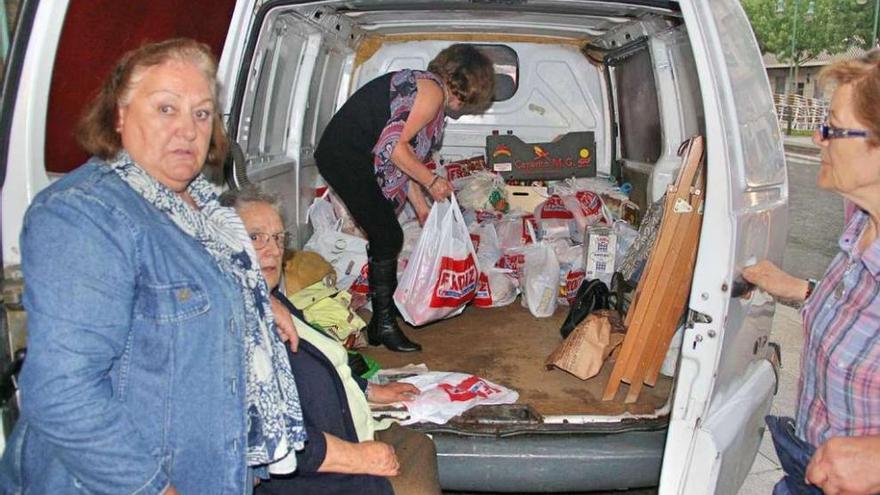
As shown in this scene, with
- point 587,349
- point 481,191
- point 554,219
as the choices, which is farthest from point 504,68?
point 587,349

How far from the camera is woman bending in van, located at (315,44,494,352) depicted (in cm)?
402

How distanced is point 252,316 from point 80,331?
0.41 metres

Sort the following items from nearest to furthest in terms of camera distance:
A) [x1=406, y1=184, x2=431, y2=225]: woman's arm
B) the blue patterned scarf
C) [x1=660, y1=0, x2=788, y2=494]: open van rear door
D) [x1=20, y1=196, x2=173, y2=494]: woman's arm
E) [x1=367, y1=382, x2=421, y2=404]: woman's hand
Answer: [x1=20, y1=196, x2=173, y2=494]: woman's arm
the blue patterned scarf
[x1=660, y1=0, x2=788, y2=494]: open van rear door
[x1=367, y1=382, x2=421, y2=404]: woman's hand
[x1=406, y1=184, x2=431, y2=225]: woman's arm

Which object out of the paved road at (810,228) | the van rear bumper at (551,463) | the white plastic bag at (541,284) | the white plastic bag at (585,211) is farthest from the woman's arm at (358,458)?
the paved road at (810,228)

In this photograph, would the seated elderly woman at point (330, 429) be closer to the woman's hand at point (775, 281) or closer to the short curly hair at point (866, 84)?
the woman's hand at point (775, 281)

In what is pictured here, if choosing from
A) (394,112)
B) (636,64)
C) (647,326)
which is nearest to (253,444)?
(647,326)

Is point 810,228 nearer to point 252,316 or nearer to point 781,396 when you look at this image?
point 781,396

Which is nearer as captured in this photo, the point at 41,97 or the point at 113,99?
the point at 113,99

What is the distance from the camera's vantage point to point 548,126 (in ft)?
20.1

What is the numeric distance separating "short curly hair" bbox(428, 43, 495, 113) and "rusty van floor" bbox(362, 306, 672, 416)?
1.38m

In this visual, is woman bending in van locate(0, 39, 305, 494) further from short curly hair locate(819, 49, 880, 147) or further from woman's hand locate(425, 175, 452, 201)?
woman's hand locate(425, 175, 452, 201)

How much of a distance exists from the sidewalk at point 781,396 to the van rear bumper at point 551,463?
634 mm

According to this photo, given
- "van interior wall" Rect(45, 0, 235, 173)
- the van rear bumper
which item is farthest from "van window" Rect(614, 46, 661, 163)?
"van interior wall" Rect(45, 0, 235, 173)

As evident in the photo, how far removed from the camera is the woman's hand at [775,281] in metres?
2.45
